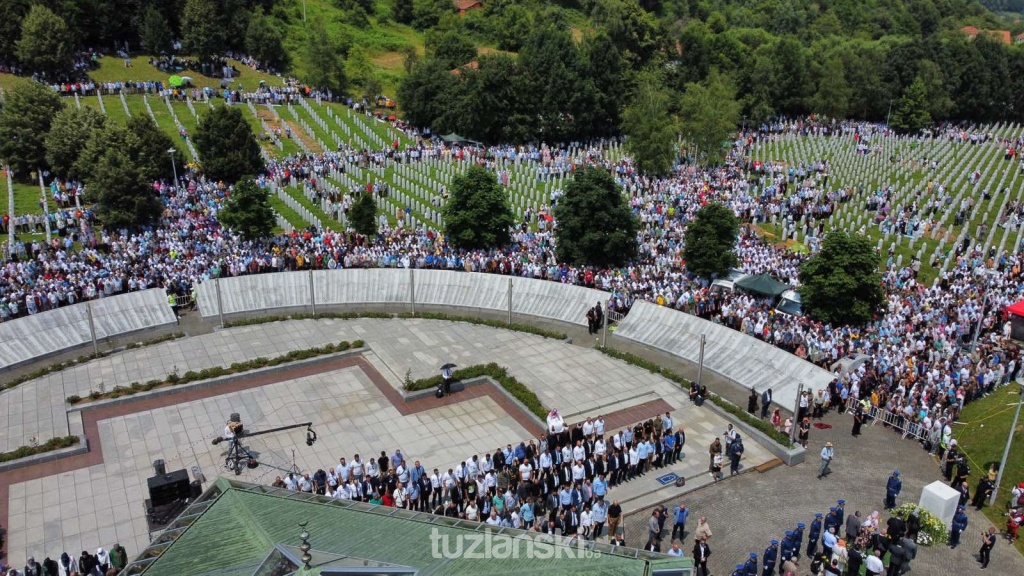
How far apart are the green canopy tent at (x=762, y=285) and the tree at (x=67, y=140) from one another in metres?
37.3

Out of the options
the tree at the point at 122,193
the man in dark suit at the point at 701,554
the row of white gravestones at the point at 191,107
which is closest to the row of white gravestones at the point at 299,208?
the tree at the point at 122,193

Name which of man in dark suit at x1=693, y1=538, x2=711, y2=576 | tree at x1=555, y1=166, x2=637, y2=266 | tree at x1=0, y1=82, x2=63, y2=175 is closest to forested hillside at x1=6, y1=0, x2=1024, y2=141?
tree at x1=0, y1=82, x2=63, y2=175

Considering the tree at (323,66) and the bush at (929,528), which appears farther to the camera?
the tree at (323,66)

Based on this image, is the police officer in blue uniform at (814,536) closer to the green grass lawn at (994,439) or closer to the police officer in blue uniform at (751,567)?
the police officer in blue uniform at (751,567)

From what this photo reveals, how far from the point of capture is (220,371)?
27.3 m

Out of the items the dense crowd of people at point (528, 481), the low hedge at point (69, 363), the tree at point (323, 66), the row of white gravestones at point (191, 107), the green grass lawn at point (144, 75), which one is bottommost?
the low hedge at point (69, 363)

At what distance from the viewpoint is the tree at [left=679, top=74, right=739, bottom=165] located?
57.2 m

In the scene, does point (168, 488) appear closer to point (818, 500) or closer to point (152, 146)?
point (818, 500)

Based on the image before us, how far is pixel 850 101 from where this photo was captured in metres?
80.8

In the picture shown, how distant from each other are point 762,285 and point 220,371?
2106 cm

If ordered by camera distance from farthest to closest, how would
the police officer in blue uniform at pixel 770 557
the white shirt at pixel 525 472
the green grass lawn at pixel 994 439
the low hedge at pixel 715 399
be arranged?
the low hedge at pixel 715 399, the green grass lawn at pixel 994 439, the white shirt at pixel 525 472, the police officer in blue uniform at pixel 770 557

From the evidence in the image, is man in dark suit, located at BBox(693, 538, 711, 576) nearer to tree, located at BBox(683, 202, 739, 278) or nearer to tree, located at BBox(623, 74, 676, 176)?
tree, located at BBox(683, 202, 739, 278)

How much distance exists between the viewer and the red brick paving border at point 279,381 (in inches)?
893

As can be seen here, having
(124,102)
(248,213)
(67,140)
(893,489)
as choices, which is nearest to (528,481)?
(893,489)
